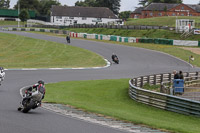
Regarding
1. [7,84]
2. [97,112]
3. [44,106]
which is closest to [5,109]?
[44,106]

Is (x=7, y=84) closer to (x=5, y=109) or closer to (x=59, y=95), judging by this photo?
(x=59, y=95)

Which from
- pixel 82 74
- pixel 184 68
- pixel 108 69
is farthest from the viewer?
pixel 184 68

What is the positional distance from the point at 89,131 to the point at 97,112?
350 centimetres

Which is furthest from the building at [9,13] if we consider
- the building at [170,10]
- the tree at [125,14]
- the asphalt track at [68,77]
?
the asphalt track at [68,77]

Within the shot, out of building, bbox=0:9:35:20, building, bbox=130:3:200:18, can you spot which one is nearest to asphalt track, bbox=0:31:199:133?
building, bbox=130:3:200:18

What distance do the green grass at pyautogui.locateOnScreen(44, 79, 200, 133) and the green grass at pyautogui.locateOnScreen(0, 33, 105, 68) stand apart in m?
17.1

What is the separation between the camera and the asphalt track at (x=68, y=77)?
12.6 m

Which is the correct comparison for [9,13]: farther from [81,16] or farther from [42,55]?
[42,55]

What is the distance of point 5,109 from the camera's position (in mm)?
15539

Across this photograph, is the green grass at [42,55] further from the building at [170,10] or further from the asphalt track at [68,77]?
the building at [170,10]

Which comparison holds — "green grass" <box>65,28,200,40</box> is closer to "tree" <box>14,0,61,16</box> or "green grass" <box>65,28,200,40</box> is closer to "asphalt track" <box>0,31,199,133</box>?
"asphalt track" <box>0,31,199,133</box>

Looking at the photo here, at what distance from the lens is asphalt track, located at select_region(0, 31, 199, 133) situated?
12.6 metres

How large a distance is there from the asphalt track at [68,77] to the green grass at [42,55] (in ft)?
10.0

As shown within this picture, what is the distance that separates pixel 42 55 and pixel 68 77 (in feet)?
74.5
